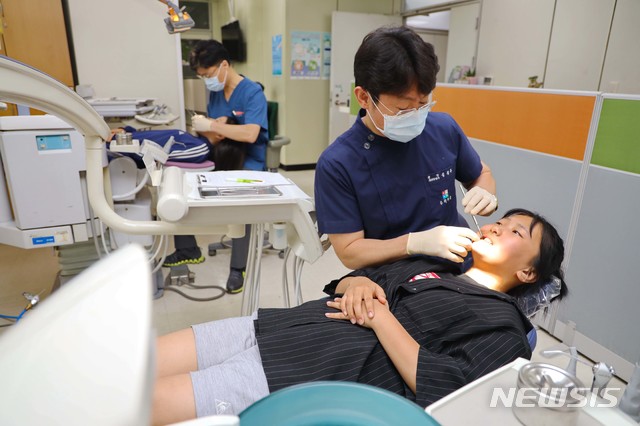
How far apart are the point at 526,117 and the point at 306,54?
3.93 metres

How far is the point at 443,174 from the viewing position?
1360 mm

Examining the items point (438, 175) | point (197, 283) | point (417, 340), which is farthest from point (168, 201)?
point (197, 283)

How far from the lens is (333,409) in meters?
0.53

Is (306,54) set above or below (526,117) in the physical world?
above

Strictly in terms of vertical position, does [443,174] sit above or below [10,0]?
below

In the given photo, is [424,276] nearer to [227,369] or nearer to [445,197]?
[445,197]

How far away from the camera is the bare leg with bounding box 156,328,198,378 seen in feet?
3.16

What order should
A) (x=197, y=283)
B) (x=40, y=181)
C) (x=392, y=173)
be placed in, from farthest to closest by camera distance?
(x=197, y=283), (x=40, y=181), (x=392, y=173)

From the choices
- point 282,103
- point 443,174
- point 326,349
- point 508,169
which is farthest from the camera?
point 282,103

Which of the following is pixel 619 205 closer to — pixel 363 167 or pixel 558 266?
pixel 558 266

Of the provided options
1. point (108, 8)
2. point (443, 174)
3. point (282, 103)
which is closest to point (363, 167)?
point (443, 174)

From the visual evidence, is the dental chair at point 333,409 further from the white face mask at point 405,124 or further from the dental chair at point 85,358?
the white face mask at point 405,124

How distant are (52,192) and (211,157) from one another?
95cm

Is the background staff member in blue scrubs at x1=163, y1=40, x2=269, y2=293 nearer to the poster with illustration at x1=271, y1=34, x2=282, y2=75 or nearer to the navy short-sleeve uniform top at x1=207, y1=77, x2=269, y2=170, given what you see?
the navy short-sleeve uniform top at x1=207, y1=77, x2=269, y2=170
